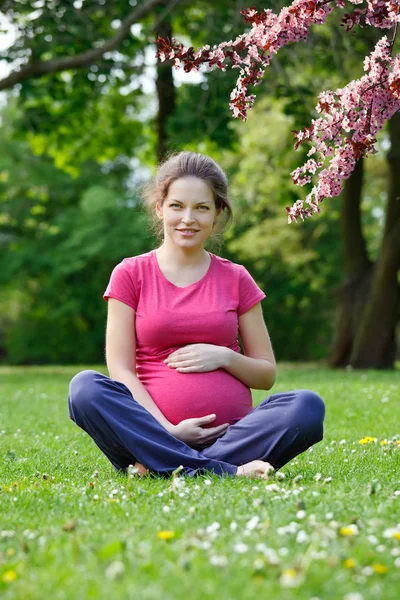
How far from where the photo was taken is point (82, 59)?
13352mm

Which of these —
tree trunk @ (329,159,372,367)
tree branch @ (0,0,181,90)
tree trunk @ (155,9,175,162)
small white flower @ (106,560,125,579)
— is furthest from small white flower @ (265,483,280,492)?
tree trunk @ (155,9,175,162)

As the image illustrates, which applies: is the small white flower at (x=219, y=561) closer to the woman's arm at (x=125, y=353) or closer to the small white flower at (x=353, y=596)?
the small white flower at (x=353, y=596)

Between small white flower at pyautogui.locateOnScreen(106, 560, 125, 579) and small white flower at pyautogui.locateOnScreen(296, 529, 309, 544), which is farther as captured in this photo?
small white flower at pyautogui.locateOnScreen(296, 529, 309, 544)

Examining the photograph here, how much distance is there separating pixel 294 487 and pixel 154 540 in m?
1.12

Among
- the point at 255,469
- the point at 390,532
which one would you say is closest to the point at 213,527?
the point at 390,532

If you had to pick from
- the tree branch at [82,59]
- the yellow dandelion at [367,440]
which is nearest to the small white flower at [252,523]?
the yellow dandelion at [367,440]

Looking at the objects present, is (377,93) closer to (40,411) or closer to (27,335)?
(40,411)

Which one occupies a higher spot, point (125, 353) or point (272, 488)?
point (125, 353)

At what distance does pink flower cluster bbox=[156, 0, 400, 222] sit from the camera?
13.6ft

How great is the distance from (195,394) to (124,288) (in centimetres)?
69

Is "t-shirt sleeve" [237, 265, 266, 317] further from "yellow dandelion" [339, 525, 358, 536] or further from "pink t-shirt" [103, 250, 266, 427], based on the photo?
"yellow dandelion" [339, 525, 358, 536]

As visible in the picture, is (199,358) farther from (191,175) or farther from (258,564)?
(258,564)

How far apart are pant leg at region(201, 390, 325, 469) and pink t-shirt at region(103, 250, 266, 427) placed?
0.17m

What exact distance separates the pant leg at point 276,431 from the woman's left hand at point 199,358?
32cm
